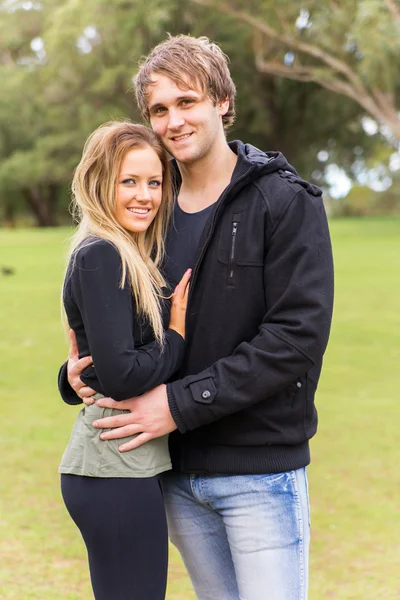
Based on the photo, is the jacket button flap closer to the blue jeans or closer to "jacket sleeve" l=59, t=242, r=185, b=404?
"jacket sleeve" l=59, t=242, r=185, b=404

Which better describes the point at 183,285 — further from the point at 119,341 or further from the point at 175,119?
the point at 175,119

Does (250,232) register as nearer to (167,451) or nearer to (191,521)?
(167,451)

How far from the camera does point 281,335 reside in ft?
7.59

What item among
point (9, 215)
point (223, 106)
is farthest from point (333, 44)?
point (9, 215)

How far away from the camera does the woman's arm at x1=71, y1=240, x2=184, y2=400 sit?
223cm

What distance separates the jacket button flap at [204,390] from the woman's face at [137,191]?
474 millimetres

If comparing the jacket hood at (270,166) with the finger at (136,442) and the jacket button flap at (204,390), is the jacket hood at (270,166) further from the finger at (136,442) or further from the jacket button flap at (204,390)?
the finger at (136,442)

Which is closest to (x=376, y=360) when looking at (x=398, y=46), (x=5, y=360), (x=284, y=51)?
(x=5, y=360)

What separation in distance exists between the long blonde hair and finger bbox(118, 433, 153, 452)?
0.26m

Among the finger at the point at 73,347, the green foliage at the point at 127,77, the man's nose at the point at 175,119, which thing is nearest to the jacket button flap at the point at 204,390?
the finger at the point at 73,347

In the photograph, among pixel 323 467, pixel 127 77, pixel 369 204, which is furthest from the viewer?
pixel 369 204

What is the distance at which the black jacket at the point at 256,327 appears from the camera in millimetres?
2320

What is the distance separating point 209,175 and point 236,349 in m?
0.58

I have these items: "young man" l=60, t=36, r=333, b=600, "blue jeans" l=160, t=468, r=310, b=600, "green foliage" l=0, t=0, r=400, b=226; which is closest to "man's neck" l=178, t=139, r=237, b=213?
"young man" l=60, t=36, r=333, b=600
